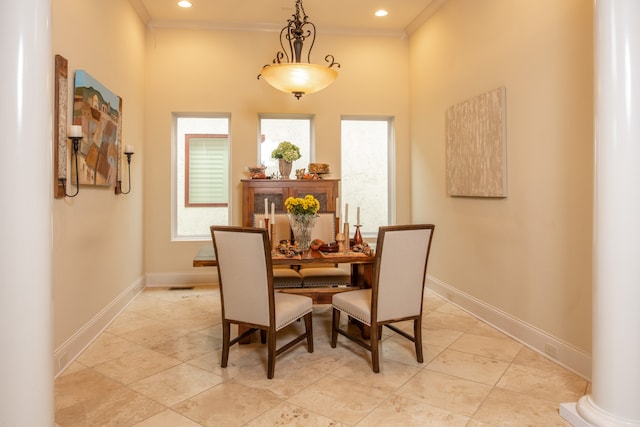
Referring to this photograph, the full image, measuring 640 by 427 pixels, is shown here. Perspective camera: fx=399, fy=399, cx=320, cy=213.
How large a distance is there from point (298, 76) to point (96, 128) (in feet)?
5.51

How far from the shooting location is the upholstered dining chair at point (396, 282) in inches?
98.7

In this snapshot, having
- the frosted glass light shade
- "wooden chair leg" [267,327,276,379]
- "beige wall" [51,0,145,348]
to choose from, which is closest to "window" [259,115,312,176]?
"beige wall" [51,0,145,348]

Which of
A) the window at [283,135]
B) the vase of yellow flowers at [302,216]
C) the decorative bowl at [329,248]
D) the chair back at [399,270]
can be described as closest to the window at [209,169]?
the window at [283,135]

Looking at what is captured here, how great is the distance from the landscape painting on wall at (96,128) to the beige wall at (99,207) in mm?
89

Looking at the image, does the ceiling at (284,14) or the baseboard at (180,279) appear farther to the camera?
the baseboard at (180,279)

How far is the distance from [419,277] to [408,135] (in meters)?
3.18

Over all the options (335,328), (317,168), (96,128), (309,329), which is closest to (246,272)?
(309,329)

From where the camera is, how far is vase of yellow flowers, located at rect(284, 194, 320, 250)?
122 inches

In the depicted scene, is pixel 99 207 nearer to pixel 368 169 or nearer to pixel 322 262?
pixel 322 262

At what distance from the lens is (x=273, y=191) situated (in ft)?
15.6
